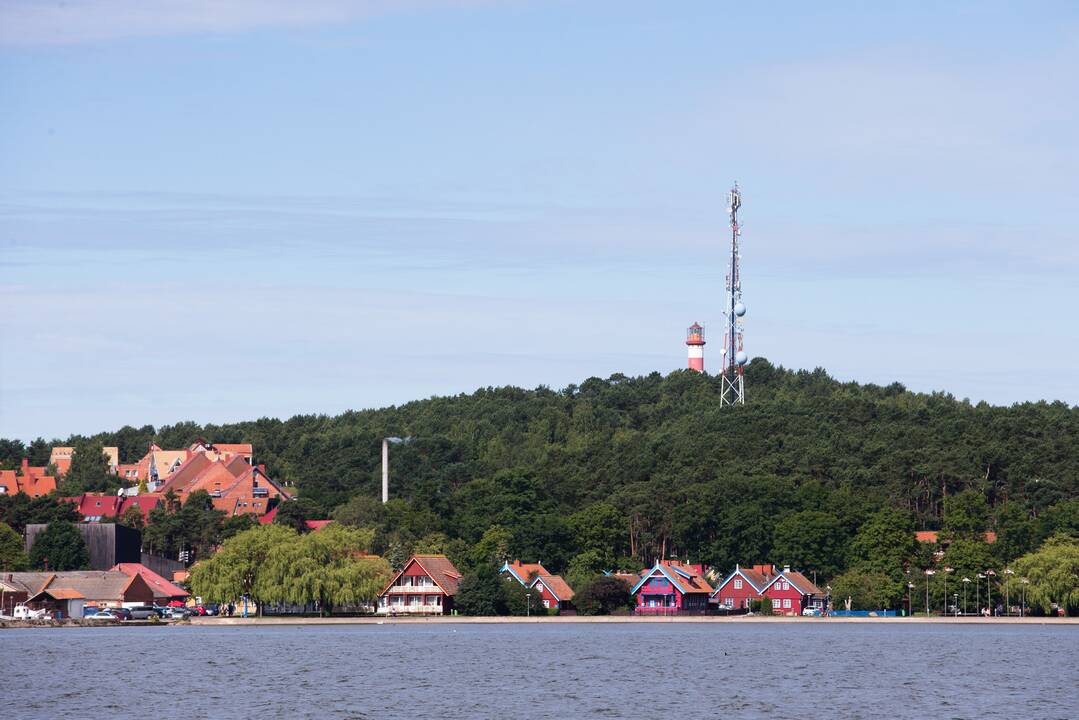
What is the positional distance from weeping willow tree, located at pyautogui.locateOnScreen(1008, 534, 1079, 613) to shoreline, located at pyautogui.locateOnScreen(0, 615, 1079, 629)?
1.41 m

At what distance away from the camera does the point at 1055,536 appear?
392ft

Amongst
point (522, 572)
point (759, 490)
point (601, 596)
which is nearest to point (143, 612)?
point (522, 572)

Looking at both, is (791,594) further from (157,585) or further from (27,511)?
(27,511)

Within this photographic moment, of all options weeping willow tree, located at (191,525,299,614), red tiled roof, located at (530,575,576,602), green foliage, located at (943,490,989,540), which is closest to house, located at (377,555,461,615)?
red tiled roof, located at (530,575,576,602)

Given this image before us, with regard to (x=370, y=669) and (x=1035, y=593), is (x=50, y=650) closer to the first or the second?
(x=370, y=669)

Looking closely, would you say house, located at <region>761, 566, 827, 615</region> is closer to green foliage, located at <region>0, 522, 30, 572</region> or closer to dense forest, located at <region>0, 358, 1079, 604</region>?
dense forest, located at <region>0, 358, 1079, 604</region>

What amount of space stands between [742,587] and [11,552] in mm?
56973

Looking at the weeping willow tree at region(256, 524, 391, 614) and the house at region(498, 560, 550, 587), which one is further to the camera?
the house at region(498, 560, 550, 587)

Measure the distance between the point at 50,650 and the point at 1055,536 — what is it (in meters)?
70.6

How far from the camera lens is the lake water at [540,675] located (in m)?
53.3

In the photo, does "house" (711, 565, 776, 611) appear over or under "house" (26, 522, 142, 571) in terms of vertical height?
under

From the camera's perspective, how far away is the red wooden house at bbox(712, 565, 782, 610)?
421 feet

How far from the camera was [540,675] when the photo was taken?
6575 cm

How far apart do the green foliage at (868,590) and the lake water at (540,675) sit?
1670 cm
